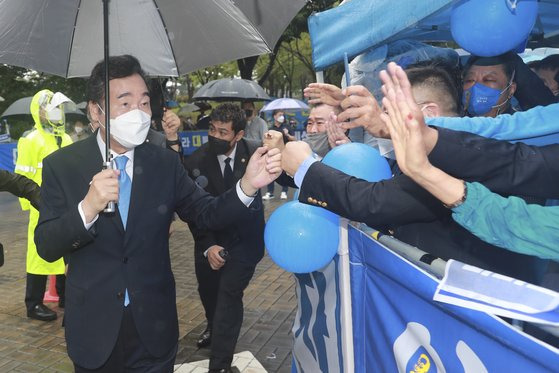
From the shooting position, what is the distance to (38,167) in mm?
4785

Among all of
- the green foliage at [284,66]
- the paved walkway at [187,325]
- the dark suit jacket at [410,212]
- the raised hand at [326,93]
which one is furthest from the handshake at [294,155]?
the green foliage at [284,66]

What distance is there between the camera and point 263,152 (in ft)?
7.58

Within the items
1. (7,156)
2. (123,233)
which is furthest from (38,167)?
(7,156)

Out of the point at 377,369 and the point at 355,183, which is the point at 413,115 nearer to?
the point at 355,183

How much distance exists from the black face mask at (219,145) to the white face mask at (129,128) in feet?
5.10

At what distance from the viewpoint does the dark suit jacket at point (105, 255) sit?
6.91 feet

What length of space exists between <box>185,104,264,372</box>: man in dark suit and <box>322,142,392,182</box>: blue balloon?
171 cm

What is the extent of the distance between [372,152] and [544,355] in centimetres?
126

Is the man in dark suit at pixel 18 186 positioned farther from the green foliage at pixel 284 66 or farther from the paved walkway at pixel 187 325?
the green foliage at pixel 284 66

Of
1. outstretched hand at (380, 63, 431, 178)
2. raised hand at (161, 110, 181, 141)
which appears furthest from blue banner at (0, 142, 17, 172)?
outstretched hand at (380, 63, 431, 178)

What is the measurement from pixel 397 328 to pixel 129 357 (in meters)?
1.35

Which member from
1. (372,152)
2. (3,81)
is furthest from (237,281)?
(3,81)

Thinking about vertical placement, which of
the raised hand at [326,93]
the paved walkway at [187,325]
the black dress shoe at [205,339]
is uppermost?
the raised hand at [326,93]

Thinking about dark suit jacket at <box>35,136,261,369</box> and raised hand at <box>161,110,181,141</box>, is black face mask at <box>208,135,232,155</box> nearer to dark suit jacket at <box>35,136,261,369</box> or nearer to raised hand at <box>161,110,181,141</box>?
raised hand at <box>161,110,181,141</box>
